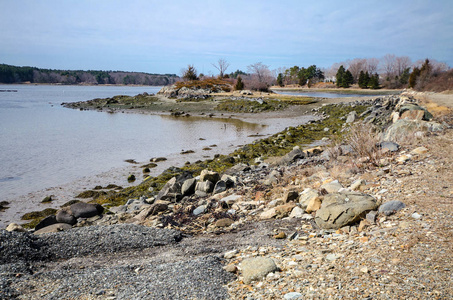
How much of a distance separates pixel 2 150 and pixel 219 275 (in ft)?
60.3

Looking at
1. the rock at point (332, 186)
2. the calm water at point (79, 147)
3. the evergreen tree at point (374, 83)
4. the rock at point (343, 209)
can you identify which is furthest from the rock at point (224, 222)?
the evergreen tree at point (374, 83)

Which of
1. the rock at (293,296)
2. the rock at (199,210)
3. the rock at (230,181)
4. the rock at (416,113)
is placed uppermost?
the rock at (416,113)

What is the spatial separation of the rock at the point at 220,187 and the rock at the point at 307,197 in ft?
8.34

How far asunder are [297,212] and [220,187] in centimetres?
295

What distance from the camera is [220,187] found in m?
7.90

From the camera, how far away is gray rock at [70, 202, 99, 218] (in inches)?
327

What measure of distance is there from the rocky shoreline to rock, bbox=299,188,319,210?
0.08 feet

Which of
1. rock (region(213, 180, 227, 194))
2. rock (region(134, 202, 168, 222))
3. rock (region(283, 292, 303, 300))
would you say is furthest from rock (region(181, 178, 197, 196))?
rock (region(283, 292, 303, 300))

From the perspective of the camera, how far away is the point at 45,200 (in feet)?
32.1

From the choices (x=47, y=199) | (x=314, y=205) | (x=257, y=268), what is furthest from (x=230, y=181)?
(x=47, y=199)

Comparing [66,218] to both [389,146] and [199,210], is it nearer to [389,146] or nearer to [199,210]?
[199,210]

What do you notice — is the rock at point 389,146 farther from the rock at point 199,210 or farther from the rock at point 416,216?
the rock at point 199,210

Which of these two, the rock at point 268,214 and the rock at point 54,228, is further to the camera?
the rock at point 54,228

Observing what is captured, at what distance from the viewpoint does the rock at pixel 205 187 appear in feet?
26.6
